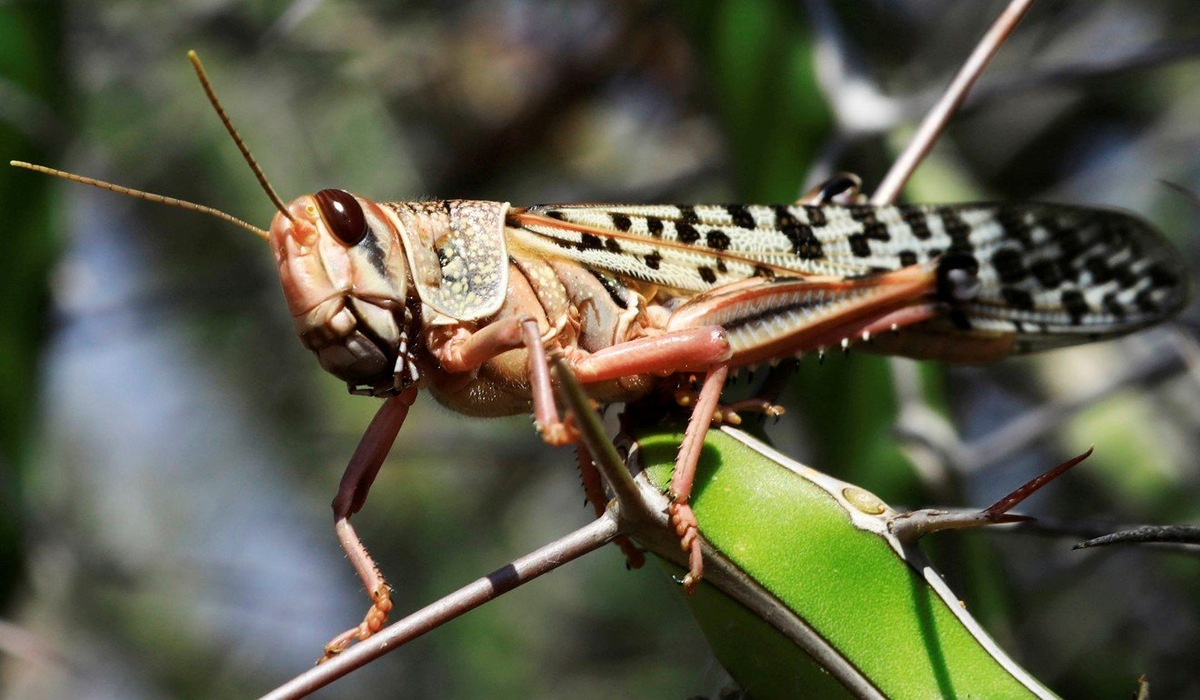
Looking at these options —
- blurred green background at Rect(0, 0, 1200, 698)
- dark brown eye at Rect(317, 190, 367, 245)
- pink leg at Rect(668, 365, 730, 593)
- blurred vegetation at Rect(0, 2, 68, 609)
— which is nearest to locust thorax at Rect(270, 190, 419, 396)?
dark brown eye at Rect(317, 190, 367, 245)

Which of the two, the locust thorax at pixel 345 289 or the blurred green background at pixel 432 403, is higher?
the blurred green background at pixel 432 403

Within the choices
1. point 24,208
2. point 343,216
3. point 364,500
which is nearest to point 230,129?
point 343,216

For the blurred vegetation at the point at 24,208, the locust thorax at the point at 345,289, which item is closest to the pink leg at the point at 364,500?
the locust thorax at the point at 345,289

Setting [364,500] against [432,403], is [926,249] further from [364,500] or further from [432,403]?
[364,500]

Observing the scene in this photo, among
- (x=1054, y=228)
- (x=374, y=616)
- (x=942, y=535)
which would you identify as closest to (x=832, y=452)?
(x=942, y=535)

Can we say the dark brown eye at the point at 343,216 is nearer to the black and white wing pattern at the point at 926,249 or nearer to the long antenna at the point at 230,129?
the long antenna at the point at 230,129

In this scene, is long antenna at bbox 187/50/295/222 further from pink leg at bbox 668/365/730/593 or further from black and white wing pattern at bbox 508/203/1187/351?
pink leg at bbox 668/365/730/593
